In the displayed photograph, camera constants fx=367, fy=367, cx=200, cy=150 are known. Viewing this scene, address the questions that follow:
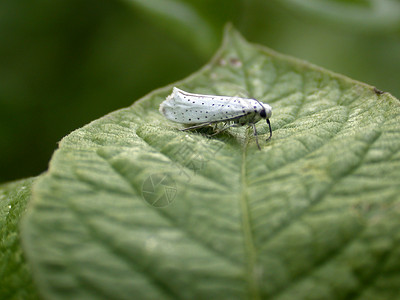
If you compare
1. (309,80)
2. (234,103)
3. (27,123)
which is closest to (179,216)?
(234,103)

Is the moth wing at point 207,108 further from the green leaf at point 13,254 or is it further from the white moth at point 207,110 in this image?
the green leaf at point 13,254

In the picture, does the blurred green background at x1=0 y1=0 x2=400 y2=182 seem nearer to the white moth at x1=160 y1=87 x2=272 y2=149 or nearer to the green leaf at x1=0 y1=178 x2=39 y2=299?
the white moth at x1=160 y1=87 x2=272 y2=149

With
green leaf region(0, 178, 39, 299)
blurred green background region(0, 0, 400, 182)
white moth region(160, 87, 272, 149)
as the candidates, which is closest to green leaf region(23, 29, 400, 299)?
green leaf region(0, 178, 39, 299)

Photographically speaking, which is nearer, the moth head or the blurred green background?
the moth head

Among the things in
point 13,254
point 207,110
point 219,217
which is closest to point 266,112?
point 207,110

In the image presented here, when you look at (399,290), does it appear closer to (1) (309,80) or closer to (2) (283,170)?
(2) (283,170)

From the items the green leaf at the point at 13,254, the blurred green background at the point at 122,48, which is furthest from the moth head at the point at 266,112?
the blurred green background at the point at 122,48
